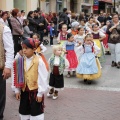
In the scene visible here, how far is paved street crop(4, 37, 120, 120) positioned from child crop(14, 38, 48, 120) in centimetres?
104

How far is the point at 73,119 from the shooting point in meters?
5.45

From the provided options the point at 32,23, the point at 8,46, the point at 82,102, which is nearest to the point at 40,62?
the point at 8,46

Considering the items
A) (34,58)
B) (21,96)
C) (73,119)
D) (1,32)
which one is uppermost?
(1,32)

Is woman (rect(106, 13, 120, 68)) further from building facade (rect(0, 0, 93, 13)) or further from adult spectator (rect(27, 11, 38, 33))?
building facade (rect(0, 0, 93, 13))

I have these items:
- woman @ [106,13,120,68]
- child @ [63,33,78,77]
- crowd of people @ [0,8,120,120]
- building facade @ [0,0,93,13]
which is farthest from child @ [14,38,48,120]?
building facade @ [0,0,93,13]

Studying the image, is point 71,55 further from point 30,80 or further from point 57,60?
point 30,80

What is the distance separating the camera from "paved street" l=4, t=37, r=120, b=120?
18.5ft

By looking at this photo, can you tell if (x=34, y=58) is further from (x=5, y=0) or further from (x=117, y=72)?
(x=5, y=0)

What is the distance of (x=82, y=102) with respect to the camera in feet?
21.3

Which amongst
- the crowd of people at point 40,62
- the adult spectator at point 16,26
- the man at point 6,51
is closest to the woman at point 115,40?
the crowd of people at point 40,62

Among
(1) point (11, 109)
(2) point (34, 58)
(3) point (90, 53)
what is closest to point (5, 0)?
(3) point (90, 53)

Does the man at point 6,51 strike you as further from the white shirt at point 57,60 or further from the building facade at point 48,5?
the building facade at point 48,5

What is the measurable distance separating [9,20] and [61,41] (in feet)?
6.57

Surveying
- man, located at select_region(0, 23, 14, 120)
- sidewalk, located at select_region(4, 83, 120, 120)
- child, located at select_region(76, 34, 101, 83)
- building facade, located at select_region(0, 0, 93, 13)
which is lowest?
sidewalk, located at select_region(4, 83, 120, 120)
